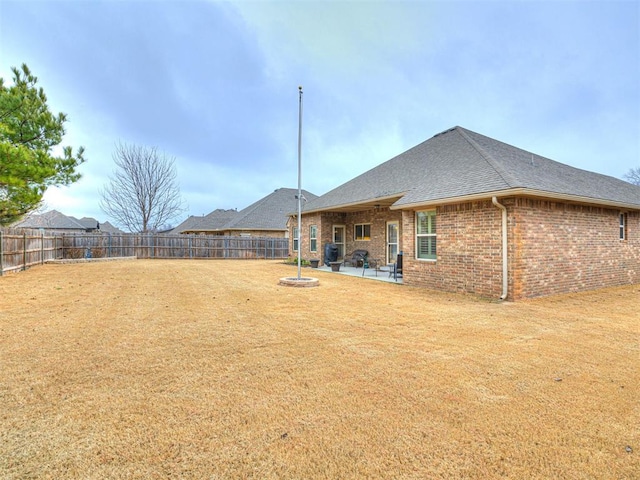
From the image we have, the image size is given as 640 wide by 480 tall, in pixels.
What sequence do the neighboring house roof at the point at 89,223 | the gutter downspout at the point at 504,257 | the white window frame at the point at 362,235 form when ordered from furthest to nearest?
the neighboring house roof at the point at 89,223, the white window frame at the point at 362,235, the gutter downspout at the point at 504,257

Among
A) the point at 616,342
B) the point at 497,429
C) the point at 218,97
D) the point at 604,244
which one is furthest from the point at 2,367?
the point at 218,97

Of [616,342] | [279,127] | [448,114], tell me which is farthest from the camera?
[279,127]

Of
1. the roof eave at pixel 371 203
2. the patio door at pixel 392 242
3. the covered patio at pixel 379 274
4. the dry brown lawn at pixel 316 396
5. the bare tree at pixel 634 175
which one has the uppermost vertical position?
the bare tree at pixel 634 175

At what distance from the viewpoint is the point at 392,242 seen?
13.7 meters

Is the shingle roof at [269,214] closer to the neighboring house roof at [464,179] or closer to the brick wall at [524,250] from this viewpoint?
the neighboring house roof at [464,179]

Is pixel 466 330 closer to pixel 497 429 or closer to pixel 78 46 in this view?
pixel 497 429

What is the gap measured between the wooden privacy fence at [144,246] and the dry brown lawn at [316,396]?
13.3 m

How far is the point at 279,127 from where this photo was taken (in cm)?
2256

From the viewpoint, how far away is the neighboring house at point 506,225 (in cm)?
739

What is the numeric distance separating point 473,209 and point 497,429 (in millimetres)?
6690

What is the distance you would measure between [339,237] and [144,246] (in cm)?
1459

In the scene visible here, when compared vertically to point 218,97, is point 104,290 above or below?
below

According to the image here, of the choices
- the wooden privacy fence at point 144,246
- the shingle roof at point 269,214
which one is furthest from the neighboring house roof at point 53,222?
the shingle roof at point 269,214

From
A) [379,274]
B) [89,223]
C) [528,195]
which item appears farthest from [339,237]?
[89,223]
